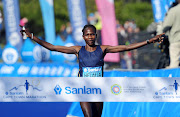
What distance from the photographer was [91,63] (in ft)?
18.1

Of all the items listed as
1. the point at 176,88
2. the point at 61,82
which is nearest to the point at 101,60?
the point at 61,82

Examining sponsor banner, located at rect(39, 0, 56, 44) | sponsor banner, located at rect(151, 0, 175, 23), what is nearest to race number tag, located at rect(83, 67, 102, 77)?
sponsor banner, located at rect(151, 0, 175, 23)

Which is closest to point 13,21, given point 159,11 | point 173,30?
point 159,11

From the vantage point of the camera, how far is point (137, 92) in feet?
16.7

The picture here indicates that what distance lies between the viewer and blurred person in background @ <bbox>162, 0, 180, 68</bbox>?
852 cm

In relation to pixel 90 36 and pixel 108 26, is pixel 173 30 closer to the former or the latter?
pixel 90 36

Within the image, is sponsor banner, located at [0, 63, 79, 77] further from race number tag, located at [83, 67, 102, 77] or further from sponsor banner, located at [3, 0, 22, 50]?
sponsor banner, located at [3, 0, 22, 50]

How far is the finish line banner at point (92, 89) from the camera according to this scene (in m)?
5.09

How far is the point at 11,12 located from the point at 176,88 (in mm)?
13332

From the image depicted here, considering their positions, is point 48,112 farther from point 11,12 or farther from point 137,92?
point 11,12

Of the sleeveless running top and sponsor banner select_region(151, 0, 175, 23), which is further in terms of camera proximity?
sponsor banner select_region(151, 0, 175, 23)

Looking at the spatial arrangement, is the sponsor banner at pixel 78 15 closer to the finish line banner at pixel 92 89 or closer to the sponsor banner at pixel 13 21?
the sponsor banner at pixel 13 21

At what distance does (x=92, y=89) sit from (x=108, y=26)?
8.98 m

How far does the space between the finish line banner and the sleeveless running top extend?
1.41 feet
